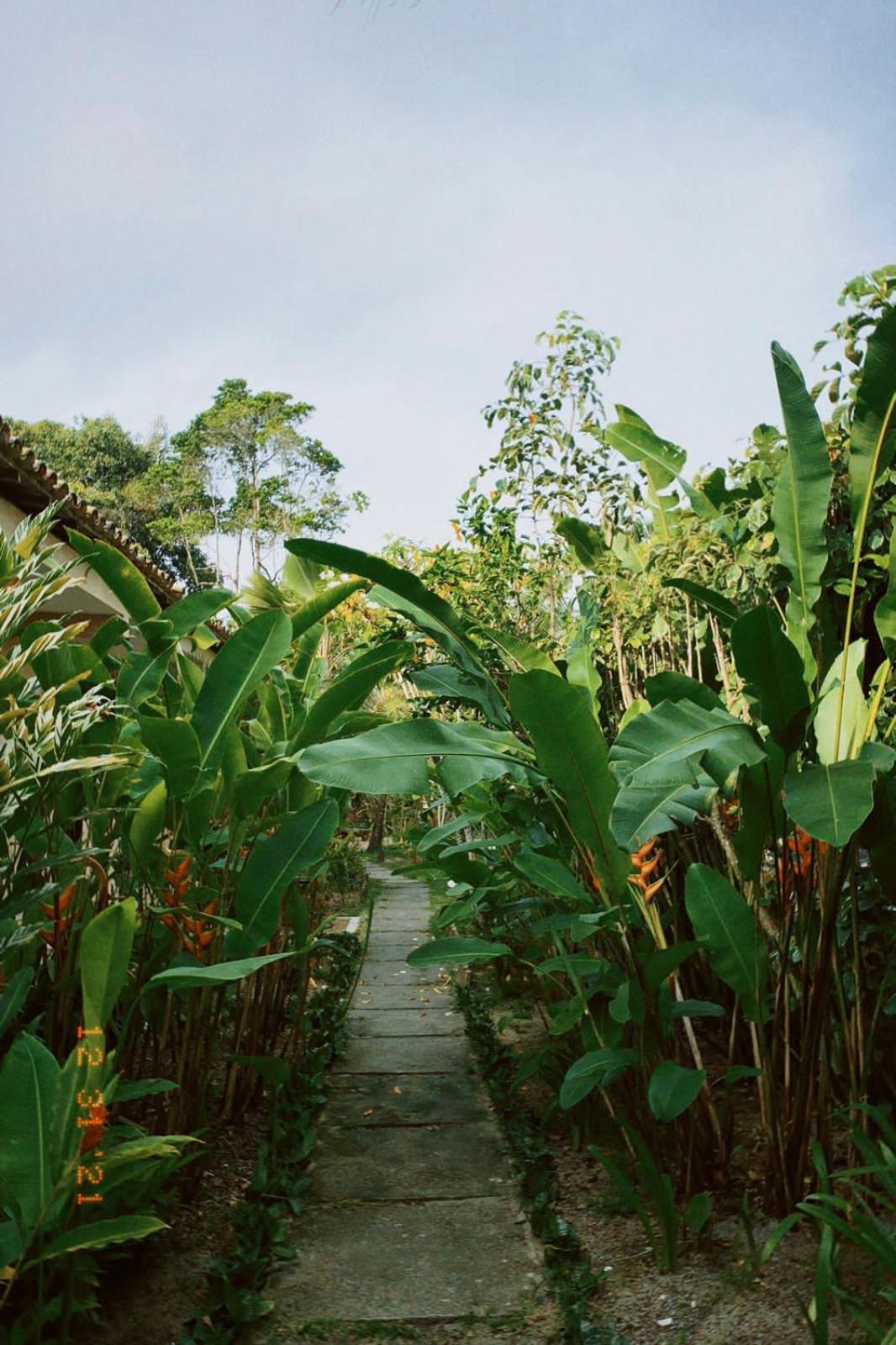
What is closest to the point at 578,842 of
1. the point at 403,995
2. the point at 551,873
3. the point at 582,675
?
the point at 551,873

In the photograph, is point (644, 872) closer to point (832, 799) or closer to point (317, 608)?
point (832, 799)

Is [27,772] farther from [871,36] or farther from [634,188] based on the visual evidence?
[634,188]

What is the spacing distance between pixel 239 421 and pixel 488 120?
23065mm

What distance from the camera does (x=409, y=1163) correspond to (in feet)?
9.08

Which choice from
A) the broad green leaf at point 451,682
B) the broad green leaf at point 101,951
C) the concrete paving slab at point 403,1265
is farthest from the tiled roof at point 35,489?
the broad green leaf at point 101,951

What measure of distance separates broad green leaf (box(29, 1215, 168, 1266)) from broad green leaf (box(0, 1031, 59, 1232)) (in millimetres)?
45

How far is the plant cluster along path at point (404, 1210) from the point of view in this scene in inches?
79.2

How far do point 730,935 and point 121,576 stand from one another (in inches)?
62.9

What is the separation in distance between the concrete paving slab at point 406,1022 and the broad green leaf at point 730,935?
244 cm

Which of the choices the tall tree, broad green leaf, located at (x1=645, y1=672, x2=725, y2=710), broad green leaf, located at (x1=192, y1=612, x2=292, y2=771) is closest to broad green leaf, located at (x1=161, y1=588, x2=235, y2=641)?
broad green leaf, located at (x1=192, y1=612, x2=292, y2=771)

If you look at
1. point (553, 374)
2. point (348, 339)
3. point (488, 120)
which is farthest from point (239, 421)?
point (488, 120)

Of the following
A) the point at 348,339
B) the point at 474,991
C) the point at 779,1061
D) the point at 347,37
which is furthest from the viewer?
the point at 348,339

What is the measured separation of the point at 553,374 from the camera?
5.02 meters

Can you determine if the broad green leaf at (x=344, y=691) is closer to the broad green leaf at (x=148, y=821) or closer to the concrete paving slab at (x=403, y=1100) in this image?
the broad green leaf at (x=148, y=821)
